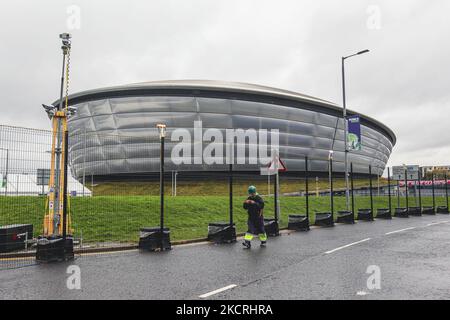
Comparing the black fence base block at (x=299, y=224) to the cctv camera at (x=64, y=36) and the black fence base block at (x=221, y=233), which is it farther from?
the cctv camera at (x=64, y=36)

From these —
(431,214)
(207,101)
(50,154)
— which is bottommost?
(431,214)

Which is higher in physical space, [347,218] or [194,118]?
[194,118]

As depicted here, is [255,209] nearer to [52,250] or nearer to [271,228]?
[271,228]

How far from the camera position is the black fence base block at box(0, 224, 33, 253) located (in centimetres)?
951

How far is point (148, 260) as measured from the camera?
885 cm

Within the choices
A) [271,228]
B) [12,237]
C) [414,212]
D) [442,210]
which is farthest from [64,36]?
[442,210]

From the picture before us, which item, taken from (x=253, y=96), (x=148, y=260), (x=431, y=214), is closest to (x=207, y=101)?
(x=253, y=96)

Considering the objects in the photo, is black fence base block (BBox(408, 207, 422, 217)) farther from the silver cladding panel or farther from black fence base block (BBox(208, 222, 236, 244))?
the silver cladding panel

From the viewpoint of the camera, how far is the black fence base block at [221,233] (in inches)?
478

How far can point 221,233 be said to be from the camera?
12.1 m

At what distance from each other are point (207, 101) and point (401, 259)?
42.3 metres

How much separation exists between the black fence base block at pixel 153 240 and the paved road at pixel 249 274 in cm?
36

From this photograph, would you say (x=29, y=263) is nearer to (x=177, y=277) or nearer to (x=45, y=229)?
(x=45, y=229)

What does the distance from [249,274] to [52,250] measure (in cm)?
473
